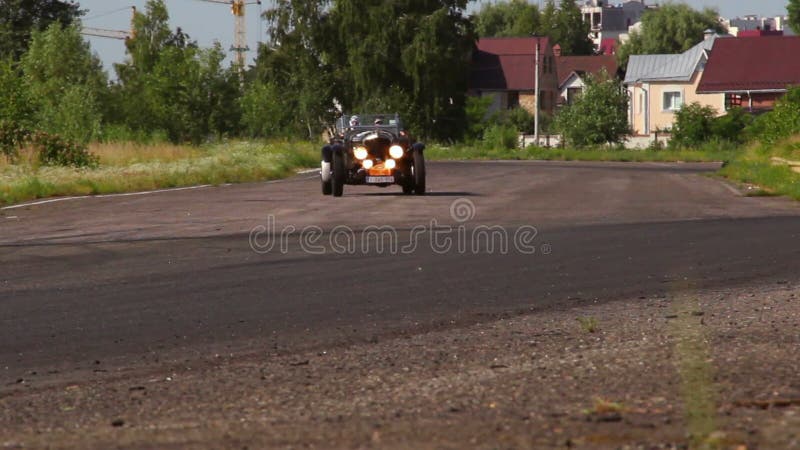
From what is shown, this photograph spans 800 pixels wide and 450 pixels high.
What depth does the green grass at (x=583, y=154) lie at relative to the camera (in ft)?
210

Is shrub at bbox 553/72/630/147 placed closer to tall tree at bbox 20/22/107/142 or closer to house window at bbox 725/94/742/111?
house window at bbox 725/94/742/111

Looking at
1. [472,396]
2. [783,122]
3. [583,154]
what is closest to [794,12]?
[583,154]

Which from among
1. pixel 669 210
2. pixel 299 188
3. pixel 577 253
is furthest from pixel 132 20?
pixel 577 253

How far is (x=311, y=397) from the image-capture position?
6824mm

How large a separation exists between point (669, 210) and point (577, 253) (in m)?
7.83

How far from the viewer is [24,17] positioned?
91000 mm

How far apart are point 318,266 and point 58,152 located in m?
24.2

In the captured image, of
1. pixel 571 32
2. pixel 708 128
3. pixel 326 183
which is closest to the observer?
pixel 326 183

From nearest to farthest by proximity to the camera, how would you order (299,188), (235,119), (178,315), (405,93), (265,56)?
1. (178,315)
2. (299,188)
3. (235,119)
4. (405,93)
5. (265,56)

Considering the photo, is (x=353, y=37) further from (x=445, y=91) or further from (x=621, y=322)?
(x=621, y=322)

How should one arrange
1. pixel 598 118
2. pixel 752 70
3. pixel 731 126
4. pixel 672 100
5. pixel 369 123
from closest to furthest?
pixel 369 123 < pixel 731 126 < pixel 598 118 < pixel 752 70 < pixel 672 100

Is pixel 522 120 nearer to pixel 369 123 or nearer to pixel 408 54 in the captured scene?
pixel 408 54

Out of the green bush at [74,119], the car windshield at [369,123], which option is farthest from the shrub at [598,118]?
the car windshield at [369,123]

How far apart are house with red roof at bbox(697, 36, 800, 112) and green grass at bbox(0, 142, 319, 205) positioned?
4280cm
